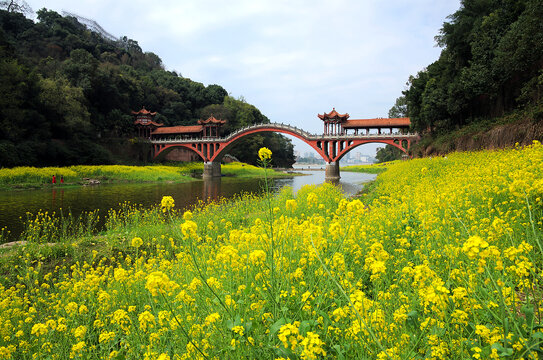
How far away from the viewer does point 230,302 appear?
215cm

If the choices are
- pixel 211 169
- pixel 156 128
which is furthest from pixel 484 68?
pixel 156 128

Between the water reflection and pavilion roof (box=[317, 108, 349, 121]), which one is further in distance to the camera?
pavilion roof (box=[317, 108, 349, 121])

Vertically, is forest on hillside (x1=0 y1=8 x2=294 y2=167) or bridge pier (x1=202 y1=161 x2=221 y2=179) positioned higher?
forest on hillside (x1=0 y1=8 x2=294 y2=167)

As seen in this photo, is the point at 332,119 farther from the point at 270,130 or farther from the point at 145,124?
the point at 145,124

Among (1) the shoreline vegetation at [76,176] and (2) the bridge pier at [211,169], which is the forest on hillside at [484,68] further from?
(2) the bridge pier at [211,169]

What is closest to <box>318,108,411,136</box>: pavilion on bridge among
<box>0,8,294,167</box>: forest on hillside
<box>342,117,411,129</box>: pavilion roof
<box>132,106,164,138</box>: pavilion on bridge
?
<box>342,117,411,129</box>: pavilion roof

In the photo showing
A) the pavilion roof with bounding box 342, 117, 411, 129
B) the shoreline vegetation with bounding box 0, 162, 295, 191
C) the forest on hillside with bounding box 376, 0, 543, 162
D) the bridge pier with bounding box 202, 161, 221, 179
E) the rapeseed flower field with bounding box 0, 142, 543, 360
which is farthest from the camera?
the bridge pier with bounding box 202, 161, 221, 179

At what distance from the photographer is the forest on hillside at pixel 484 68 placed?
15.1m

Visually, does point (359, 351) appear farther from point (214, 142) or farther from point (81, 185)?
A: point (214, 142)

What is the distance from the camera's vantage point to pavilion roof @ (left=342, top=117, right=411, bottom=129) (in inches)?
1460

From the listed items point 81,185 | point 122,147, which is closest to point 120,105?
point 122,147

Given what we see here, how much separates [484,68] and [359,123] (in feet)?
65.2

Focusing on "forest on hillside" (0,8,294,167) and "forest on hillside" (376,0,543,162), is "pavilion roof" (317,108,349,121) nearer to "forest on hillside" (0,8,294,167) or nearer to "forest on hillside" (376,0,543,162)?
"forest on hillside" (376,0,543,162)

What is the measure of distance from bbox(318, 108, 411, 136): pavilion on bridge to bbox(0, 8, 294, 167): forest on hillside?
566 inches
